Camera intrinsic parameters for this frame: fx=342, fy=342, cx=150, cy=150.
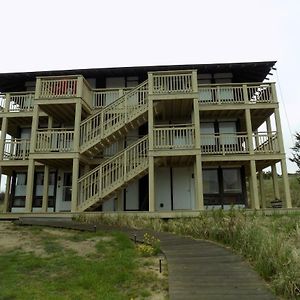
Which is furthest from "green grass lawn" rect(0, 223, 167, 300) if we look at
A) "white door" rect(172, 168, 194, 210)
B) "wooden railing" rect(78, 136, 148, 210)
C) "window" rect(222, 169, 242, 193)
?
"window" rect(222, 169, 242, 193)

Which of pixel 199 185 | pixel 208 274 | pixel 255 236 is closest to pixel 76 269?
pixel 208 274

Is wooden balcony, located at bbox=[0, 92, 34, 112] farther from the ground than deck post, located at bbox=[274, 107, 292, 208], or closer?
farther from the ground

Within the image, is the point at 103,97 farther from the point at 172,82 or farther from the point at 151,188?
the point at 151,188

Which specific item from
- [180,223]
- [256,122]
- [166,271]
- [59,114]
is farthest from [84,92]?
[166,271]

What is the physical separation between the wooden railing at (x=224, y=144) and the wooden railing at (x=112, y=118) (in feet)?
13.0

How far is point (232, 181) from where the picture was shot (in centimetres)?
1964

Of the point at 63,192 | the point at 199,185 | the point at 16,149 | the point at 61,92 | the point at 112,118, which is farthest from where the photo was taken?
the point at 16,149

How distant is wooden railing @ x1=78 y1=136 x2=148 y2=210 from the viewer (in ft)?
51.1

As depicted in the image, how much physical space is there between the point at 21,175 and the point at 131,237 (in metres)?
13.3

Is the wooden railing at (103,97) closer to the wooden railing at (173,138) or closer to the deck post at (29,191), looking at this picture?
the wooden railing at (173,138)

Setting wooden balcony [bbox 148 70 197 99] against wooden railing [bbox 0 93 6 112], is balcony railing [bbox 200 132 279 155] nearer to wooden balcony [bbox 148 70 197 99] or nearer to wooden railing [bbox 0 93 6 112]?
wooden balcony [bbox 148 70 197 99]

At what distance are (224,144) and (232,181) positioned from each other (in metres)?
2.43

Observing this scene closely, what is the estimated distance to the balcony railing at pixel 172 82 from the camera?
1702 centimetres

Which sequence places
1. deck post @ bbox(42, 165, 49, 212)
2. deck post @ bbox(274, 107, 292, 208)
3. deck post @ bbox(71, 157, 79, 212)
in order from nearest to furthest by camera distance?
deck post @ bbox(71, 157, 79, 212)
deck post @ bbox(274, 107, 292, 208)
deck post @ bbox(42, 165, 49, 212)
